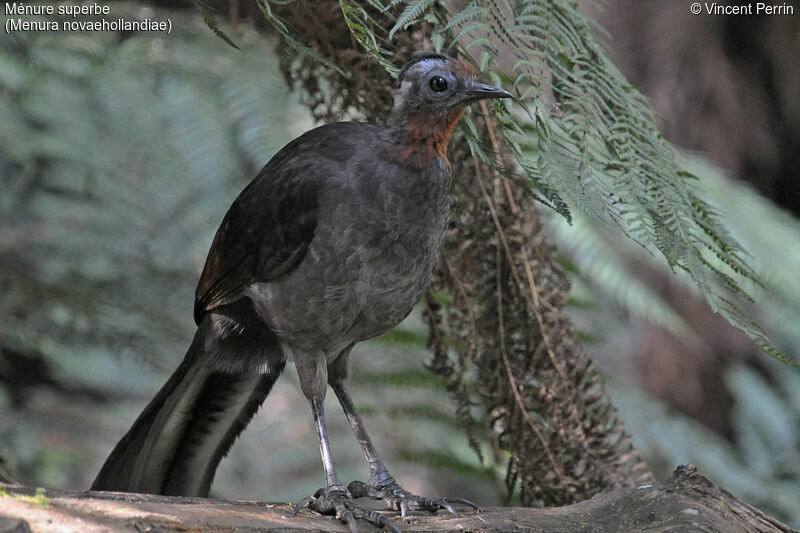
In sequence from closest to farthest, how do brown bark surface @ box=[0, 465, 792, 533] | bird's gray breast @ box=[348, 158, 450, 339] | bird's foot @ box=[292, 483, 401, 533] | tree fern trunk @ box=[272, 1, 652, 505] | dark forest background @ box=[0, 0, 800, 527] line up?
brown bark surface @ box=[0, 465, 792, 533]
bird's foot @ box=[292, 483, 401, 533]
bird's gray breast @ box=[348, 158, 450, 339]
tree fern trunk @ box=[272, 1, 652, 505]
dark forest background @ box=[0, 0, 800, 527]

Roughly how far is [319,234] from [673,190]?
88 cm

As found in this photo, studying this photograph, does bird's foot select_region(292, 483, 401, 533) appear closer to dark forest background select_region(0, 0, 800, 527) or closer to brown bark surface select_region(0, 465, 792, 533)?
brown bark surface select_region(0, 465, 792, 533)

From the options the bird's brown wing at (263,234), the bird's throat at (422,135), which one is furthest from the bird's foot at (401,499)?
the bird's throat at (422,135)

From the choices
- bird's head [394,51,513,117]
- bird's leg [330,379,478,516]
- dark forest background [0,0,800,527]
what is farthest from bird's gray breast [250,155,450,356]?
dark forest background [0,0,800,527]

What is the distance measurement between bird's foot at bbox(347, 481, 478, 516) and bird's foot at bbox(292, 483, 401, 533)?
0.46ft

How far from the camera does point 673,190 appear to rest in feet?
6.77

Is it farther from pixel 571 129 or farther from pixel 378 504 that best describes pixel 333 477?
pixel 571 129

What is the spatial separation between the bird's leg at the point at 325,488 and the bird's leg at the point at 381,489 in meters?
0.15

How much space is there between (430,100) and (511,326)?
0.75 meters

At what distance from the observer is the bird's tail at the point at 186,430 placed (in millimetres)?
2475

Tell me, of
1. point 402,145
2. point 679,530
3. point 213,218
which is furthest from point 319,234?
point 213,218

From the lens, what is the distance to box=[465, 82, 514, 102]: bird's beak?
2040mm

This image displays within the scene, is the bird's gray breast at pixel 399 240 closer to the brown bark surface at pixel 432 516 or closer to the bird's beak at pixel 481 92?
the bird's beak at pixel 481 92

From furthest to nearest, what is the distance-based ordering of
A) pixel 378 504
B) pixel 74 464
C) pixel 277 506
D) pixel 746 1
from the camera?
pixel 746 1
pixel 74 464
pixel 378 504
pixel 277 506
